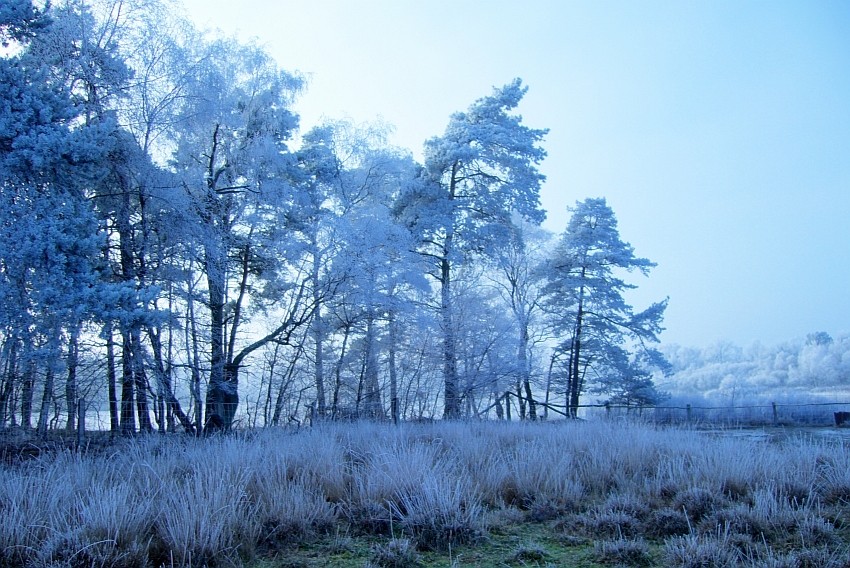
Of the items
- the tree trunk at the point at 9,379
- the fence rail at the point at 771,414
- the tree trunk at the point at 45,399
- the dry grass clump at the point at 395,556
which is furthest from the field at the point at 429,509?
the fence rail at the point at 771,414

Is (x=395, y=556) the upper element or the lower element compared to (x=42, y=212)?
lower

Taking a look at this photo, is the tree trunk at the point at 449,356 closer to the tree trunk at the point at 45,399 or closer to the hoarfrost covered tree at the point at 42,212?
the tree trunk at the point at 45,399

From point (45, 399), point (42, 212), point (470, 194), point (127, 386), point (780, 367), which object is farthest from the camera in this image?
point (780, 367)

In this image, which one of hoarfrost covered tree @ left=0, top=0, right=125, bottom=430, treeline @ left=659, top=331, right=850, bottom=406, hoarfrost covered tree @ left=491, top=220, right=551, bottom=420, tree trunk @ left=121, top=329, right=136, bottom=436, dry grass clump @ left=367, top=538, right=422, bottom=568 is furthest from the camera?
treeline @ left=659, top=331, right=850, bottom=406

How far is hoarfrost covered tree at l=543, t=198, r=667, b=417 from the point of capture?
27578 mm

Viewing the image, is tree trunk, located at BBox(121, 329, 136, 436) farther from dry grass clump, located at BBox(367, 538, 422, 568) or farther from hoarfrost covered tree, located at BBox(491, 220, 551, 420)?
hoarfrost covered tree, located at BBox(491, 220, 551, 420)

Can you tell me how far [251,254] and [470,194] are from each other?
9.13 meters

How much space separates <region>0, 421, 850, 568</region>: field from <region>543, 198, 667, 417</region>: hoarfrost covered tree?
2052 centimetres

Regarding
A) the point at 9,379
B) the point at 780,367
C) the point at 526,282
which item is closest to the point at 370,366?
the point at 526,282

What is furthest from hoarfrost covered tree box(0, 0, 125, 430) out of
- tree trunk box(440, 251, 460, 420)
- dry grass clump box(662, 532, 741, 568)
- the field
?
tree trunk box(440, 251, 460, 420)

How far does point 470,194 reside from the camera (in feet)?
73.7

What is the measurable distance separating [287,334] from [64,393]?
558 centimetres

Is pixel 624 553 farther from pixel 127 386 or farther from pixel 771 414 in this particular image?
pixel 771 414

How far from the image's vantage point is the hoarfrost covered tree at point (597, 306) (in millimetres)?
27578
